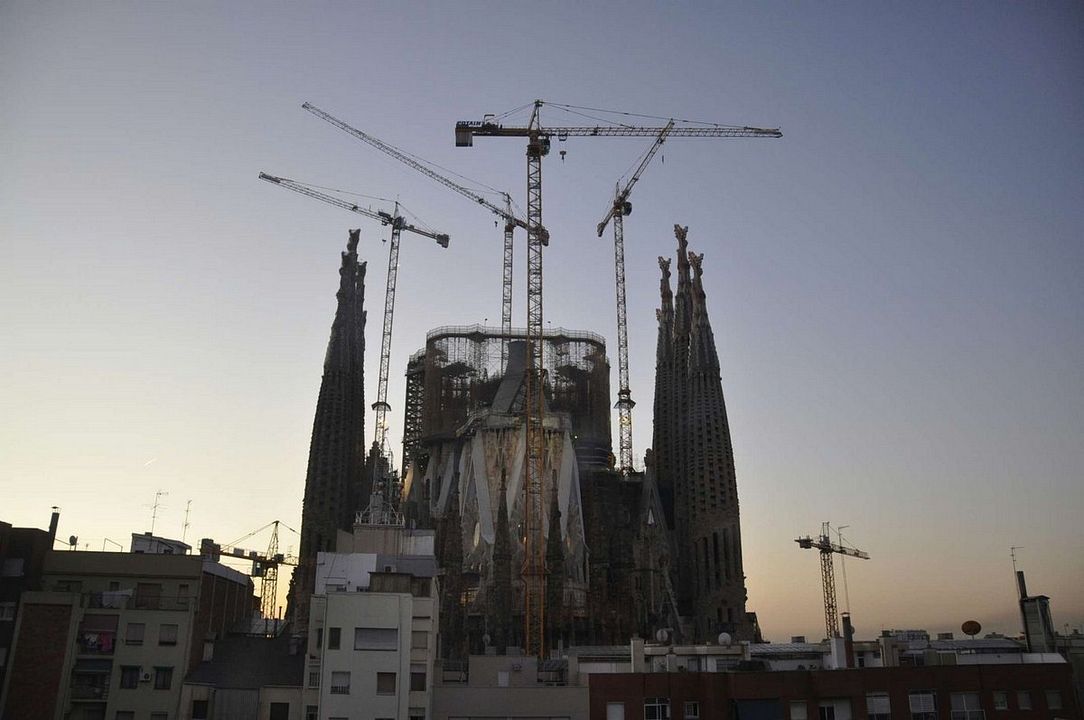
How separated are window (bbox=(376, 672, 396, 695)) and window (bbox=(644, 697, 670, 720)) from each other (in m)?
10.8

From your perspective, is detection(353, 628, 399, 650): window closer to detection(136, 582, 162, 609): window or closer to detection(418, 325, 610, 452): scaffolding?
detection(136, 582, 162, 609): window

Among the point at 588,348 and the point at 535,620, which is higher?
the point at 588,348

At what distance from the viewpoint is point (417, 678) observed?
143 ft

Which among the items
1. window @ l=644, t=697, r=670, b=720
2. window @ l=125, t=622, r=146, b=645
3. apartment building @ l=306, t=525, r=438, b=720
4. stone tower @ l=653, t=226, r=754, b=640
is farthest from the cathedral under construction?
window @ l=644, t=697, r=670, b=720

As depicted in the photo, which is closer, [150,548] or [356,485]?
[150,548]

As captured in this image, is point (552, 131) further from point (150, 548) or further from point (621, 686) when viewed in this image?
point (621, 686)

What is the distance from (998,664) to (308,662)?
29002 mm

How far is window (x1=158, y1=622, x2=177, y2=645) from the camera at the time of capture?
150 ft

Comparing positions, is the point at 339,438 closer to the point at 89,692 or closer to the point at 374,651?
the point at 89,692

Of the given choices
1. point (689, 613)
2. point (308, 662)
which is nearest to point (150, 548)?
point (308, 662)

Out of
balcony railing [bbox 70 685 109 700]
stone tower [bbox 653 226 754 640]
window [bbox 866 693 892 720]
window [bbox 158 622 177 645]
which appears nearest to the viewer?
window [bbox 866 693 892 720]

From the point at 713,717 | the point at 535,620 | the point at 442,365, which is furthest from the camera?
the point at 442,365

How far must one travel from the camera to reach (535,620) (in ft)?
260

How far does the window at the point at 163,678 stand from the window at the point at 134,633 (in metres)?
1.57
